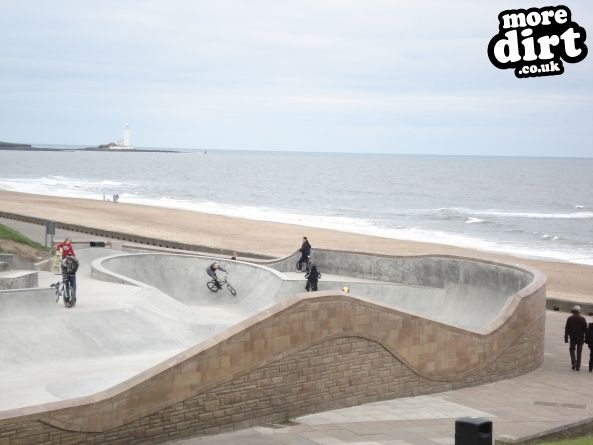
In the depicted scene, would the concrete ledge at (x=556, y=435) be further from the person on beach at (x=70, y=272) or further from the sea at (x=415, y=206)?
the sea at (x=415, y=206)

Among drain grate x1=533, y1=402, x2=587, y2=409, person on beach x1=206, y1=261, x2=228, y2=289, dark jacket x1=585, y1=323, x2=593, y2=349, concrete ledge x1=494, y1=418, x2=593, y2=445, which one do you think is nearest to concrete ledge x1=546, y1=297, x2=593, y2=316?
dark jacket x1=585, y1=323, x2=593, y2=349

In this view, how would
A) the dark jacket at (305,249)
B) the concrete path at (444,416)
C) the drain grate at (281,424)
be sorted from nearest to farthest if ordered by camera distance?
the concrete path at (444,416)
the drain grate at (281,424)
the dark jacket at (305,249)

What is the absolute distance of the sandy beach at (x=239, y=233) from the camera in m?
46.1

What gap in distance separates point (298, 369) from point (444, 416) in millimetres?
2488

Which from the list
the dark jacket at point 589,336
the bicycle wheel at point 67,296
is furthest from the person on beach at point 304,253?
the dark jacket at point 589,336

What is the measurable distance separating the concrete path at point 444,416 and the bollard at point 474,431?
15.1ft

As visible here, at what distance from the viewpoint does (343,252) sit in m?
27.8

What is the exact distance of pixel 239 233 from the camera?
60469mm

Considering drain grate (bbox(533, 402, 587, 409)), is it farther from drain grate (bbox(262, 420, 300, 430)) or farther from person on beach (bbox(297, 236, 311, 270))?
person on beach (bbox(297, 236, 311, 270))

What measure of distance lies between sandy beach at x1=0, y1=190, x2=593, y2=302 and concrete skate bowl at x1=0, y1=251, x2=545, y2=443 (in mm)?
20634

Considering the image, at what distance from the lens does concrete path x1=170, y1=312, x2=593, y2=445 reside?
1255cm

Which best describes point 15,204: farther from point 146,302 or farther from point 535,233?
point 146,302

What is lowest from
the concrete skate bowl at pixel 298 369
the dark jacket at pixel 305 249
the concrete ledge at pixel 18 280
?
the concrete skate bowl at pixel 298 369

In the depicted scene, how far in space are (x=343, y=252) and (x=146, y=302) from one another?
945 cm
